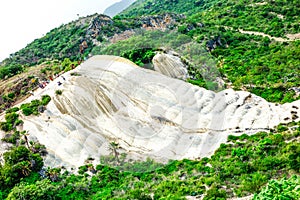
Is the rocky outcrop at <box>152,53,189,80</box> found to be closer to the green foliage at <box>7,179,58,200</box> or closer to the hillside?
the hillside

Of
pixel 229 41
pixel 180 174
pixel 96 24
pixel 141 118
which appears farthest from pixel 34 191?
pixel 229 41

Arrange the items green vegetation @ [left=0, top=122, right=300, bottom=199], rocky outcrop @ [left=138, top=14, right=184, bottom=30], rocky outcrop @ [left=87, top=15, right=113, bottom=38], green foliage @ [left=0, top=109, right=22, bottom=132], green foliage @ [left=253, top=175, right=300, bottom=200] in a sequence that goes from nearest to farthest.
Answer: green foliage @ [left=253, top=175, right=300, bottom=200] → green vegetation @ [left=0, top=122, right=300, bottom=199] → green foliage @ [left=0, top=109, right=22, bottom=132] → rocky outcrop @ [left=87, top=15, right=113, bottom=38] → rocky outcrop @ [left=138, top=14, right=184, bottom=30]

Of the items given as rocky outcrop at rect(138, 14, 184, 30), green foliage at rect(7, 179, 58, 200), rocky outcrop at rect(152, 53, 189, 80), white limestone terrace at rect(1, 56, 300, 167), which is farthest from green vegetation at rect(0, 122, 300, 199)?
rocky outcrop at rect(138, 14, 184, 30)

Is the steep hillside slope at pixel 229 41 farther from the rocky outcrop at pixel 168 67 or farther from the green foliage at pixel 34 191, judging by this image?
the green foliage at pixel 34 191

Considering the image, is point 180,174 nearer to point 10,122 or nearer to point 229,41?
point 10,122

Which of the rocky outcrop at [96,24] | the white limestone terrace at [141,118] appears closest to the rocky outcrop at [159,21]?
the rocky outcrop at [96,24]

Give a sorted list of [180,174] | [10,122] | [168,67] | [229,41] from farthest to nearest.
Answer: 1. [229,41]
2. [168,67]
3. [10,122]
4. [180,174]
